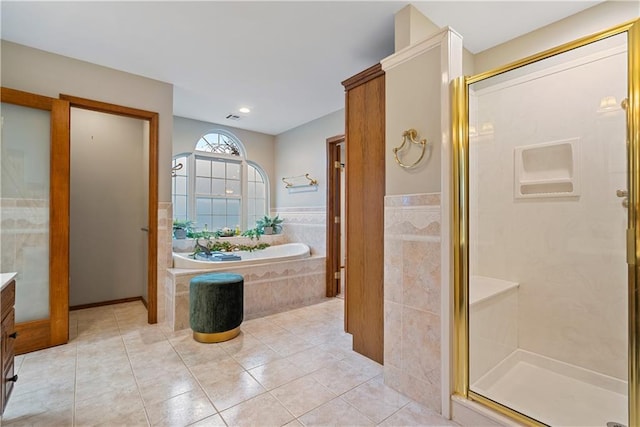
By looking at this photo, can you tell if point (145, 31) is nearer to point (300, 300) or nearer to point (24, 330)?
point (24, 330)

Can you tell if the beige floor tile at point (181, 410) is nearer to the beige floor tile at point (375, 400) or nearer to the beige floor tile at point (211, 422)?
the beige floor tile at point (211, 422)

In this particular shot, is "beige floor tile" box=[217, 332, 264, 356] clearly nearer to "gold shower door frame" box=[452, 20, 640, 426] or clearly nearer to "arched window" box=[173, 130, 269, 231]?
"gold shower door frame" box=[452, 20, 640, 426]

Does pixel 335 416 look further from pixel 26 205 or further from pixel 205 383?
pixel 26 205

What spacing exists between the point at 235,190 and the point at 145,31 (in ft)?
9.58

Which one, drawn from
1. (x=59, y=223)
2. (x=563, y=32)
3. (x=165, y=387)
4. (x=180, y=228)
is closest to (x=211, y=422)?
(x=165, y=387)

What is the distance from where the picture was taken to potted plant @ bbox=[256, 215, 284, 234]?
16.2 feet

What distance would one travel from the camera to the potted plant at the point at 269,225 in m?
4.95

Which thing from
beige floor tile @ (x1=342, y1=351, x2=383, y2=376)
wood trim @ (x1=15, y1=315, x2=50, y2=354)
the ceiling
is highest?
the ceiling

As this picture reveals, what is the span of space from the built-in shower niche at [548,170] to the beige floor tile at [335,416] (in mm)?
2001

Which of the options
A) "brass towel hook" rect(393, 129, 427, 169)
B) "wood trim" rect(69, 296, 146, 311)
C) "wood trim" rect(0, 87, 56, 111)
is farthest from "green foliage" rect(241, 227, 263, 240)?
"brass towel hook" rect(393, 129, 427, 169)

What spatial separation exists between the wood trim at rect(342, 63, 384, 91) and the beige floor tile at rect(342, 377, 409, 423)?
222 cm

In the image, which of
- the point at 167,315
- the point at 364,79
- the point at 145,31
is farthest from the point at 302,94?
the point at 167,315

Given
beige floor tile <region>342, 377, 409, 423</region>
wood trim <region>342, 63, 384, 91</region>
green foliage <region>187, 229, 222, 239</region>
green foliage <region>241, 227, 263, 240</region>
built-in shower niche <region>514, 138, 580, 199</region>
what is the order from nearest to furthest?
beige floor tile <region>342, 377, 409, 423</region> → built-in shower niche <region>514, 138, 580, 199</region> → wood trim <region>342, 63, 384, 91</region> → green foliage <region>187, 229, 222, 239</region> → green foliage <region>241, 227, 263, 240</region>

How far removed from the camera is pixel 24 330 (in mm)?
2404
